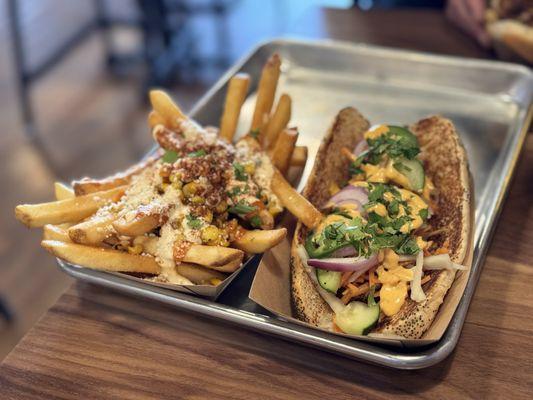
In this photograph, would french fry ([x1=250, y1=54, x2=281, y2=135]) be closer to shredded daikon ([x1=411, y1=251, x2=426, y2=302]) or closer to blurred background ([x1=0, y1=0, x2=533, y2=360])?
shredded daikon ([x1=411, y1=251, x2=426, y2=302])

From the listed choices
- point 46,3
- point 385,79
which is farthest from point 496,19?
point 46,3

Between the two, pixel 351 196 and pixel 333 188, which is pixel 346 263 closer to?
pixel 351 196

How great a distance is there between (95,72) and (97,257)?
4.59m

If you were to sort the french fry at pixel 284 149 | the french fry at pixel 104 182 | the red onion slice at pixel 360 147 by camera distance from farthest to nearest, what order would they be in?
the red onion slice at pixel 360 147, the french fry at pixel 284 149, the french fry at pixel 104 182

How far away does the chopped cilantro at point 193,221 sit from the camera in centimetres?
178

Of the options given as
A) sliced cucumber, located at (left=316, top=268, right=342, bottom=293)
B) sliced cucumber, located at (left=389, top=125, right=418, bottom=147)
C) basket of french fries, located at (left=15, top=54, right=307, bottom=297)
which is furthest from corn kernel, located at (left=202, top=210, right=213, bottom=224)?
sliced cucumber, located at (left=389, top=125, right=418, bottom=147)

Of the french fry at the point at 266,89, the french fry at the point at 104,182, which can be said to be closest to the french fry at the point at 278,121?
the french fry at the point at 266,89

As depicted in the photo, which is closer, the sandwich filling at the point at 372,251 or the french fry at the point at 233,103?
the sandwich filling at the point at 372,251

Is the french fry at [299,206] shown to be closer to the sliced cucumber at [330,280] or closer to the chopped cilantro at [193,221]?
the sliced cucumber at [330,280]

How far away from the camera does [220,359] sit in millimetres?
1731

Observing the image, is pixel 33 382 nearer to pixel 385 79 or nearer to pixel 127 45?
pixel 385 79

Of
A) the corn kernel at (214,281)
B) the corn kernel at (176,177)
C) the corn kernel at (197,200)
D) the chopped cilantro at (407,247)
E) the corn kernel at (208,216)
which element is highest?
the corn kernel at (176,177)

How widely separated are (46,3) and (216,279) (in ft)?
21.3

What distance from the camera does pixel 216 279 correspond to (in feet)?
5.95
